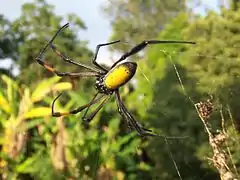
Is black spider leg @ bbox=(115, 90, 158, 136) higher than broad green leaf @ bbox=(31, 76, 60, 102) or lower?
lower

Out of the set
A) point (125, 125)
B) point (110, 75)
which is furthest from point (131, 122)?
point (125, 125)

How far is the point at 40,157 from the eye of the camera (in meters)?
3.78

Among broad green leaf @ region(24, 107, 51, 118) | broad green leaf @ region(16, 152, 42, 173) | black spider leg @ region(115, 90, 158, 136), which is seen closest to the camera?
black spider leg @ region(115, 90, 158, 136)

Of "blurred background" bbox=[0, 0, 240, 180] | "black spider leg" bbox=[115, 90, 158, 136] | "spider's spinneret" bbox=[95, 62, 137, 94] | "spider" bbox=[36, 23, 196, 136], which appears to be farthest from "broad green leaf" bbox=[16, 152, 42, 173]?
"spider's spinneret" bbox=[95, 62, 137, 94]

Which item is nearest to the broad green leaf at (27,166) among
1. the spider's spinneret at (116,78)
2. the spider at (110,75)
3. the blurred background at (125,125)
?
the blurred background at (125,125)

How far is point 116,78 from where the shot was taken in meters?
1.80

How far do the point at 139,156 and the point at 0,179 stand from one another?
189 centimetres

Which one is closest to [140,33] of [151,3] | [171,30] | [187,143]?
[151,3]

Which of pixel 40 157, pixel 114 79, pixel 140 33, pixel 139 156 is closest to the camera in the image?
pixel 114 79

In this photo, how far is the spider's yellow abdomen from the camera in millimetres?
1714

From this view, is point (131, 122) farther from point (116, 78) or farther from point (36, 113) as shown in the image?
point (36, 113)

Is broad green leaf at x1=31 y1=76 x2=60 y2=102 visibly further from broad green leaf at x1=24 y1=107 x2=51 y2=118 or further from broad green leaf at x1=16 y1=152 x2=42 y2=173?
broad green leaf at x1=16 y1=152 x2=42 y2=173

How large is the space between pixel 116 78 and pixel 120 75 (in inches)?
2.0

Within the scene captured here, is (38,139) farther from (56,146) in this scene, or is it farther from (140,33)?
(140,33)
